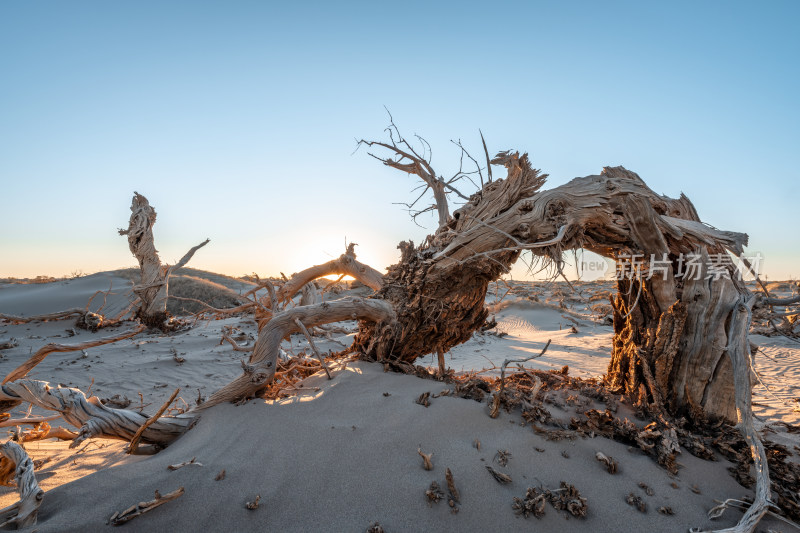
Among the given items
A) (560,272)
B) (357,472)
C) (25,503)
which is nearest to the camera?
(25,503)

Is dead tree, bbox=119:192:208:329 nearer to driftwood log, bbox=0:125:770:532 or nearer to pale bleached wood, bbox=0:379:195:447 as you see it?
pale bleached wood, bbox=0:379:195:447

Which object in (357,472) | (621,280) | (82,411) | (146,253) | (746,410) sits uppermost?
(146,253)

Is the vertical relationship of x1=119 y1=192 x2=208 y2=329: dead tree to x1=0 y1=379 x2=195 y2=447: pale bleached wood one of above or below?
above

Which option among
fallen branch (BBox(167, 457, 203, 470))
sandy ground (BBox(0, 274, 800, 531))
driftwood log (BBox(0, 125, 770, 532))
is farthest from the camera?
driftwood log (BBox(0, 125, 770, 532))

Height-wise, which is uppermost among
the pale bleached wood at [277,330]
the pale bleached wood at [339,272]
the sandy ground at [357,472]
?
the pale bleached wood at [339,272]

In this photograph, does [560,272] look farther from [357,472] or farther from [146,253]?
[146,253]

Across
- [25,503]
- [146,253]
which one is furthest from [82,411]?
[146,253]

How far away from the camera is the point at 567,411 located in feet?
10.1

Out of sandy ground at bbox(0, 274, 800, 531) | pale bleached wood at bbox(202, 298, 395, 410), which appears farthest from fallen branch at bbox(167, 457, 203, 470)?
pale bleached wood at bbox(202, 298, 395, 410)

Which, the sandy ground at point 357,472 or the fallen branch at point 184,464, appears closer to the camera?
the sandy ground at point 357,472

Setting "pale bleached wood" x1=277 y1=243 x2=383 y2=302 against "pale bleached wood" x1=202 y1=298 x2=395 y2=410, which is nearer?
"pale bleached wood" x1=202 y1=298 x2=395 y2=410

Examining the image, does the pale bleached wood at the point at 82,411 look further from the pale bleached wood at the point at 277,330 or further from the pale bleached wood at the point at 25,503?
the pale bleached wood at the point at 25,503

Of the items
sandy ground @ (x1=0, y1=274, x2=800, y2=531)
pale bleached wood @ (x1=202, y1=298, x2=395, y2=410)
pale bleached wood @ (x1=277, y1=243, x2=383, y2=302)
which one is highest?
pale bleached wood @ (x1=277, y1=243, x2=383, y2=302)

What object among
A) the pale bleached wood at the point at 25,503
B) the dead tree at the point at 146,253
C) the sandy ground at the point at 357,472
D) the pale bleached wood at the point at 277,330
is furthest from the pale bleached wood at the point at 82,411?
the dead tree at the point at 146,253
